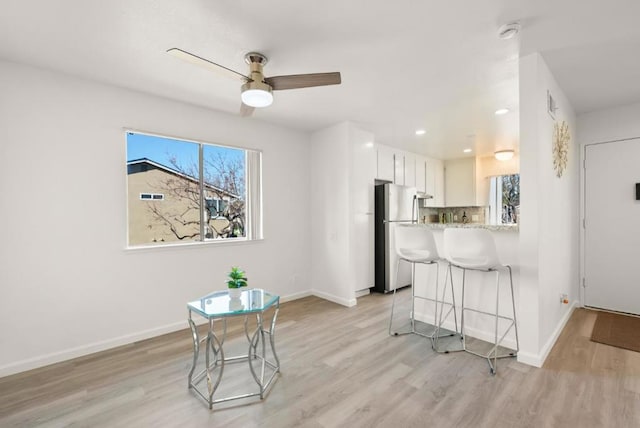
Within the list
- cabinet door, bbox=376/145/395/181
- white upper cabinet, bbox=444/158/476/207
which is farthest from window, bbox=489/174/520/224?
cabinet door, bbox=376/145/395/181

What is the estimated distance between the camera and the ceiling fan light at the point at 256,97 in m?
2.14

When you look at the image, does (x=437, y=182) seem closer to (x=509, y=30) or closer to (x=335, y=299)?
(x=335, y=299)

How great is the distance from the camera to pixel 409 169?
18.9 ft

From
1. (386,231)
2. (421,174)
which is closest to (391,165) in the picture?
(421,174)

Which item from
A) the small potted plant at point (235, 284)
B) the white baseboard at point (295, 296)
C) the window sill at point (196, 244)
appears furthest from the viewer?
the white baseboard at point (295, 296)

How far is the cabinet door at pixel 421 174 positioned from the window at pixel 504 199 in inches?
57.6

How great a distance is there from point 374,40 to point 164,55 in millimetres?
1610

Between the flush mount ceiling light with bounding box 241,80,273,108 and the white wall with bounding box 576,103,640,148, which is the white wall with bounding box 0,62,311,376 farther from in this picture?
the white wall with bounding box 576,103,640,148

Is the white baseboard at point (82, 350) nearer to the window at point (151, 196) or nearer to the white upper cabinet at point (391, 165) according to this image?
the window at point (151, 196)

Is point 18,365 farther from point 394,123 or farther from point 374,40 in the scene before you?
point 394,123

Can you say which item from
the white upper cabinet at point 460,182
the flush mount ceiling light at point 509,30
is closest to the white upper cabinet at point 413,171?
the white upper cabinet at point 460,182

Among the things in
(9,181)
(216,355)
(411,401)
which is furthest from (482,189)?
(9,181)

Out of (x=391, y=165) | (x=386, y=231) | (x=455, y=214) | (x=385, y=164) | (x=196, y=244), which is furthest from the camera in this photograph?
(x=455, y=214)

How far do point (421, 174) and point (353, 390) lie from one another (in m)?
4.84
